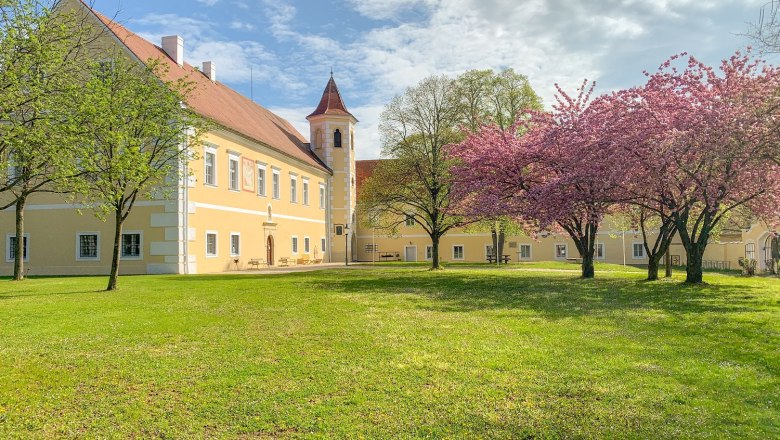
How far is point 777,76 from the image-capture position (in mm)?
17203

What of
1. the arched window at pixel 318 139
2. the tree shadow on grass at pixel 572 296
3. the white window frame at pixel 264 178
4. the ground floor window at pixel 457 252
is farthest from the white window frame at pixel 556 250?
the tree shadow on grass at pixel 572 296

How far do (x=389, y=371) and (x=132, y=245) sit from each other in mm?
24022

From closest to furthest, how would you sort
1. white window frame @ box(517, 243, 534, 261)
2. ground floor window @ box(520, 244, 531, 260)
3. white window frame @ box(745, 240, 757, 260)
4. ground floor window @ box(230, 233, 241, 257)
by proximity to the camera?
ground floor window @ box(230, 233, 241, 257) < white window frame @ box(745, 240, 757, 260) < white window frame @ box(517, 243, 534, 261) < ground floor window @ box(520, 244, 531, 260)

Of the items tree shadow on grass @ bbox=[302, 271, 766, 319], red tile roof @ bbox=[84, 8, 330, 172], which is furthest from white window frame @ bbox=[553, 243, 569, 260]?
→ tree shadow on grass @ bbox=[302, 271, 766, 319]

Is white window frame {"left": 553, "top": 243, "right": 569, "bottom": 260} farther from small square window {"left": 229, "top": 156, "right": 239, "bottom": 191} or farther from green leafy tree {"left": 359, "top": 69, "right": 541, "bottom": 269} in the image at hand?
small square window {"left": 229, "top": 156, "right": 239, "bottom": 191}

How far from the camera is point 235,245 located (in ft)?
106

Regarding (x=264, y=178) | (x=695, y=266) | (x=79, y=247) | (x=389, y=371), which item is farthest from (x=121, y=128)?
(x=264, y=178)

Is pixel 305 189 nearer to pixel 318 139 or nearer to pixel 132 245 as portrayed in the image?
pixel 318 139

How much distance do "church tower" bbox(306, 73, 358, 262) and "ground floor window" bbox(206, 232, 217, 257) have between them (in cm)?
1931

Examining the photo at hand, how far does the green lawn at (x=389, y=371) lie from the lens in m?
5.44

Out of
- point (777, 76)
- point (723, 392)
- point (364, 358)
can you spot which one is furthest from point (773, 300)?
point (364, 358)

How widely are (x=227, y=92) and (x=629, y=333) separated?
35140 millimetres

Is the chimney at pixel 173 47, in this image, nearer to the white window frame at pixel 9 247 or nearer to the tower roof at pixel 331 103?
the white window frame at pixel 9 247

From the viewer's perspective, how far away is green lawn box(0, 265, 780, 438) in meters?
5.44
